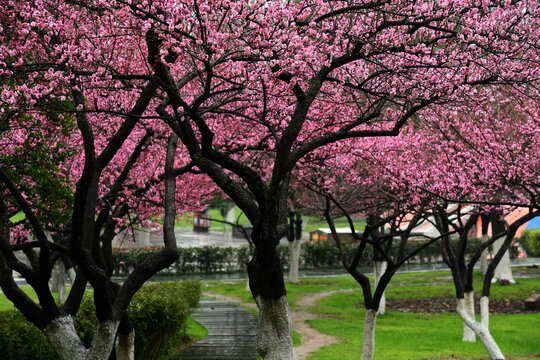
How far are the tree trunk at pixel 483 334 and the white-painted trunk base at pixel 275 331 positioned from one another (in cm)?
588

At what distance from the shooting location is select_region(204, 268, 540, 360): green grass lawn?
13365 mm

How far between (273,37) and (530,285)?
74.1 ft

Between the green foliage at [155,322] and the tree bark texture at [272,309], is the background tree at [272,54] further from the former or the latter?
the green foliage at [155,322]

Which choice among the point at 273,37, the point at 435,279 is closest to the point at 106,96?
the point at 273,37

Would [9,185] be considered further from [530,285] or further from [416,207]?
[530,285]

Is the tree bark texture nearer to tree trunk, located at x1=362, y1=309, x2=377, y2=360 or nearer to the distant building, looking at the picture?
tree trunk, located at x1=362, y1=309, x2=377, y2=360

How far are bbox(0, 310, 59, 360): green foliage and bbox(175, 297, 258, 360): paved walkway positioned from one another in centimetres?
451

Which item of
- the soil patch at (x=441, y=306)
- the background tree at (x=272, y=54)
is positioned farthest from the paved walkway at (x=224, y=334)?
the soil patch at (x=441, y=306)

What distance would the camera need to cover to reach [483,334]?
11297 millimetres

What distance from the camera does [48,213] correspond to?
24.2 ft

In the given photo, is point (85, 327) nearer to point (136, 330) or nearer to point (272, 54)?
point (136, 330)

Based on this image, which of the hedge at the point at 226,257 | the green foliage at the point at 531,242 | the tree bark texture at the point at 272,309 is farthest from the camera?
the green foliage at the point at 531,242

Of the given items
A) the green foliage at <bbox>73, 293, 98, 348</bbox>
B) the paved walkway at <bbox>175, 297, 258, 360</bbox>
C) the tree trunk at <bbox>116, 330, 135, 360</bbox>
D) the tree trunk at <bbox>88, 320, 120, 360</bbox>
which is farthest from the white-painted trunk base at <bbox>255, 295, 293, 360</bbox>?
the paved walkway at <bbox>175, 297, 258, 360</bbox>

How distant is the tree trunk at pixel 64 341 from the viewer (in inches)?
262
